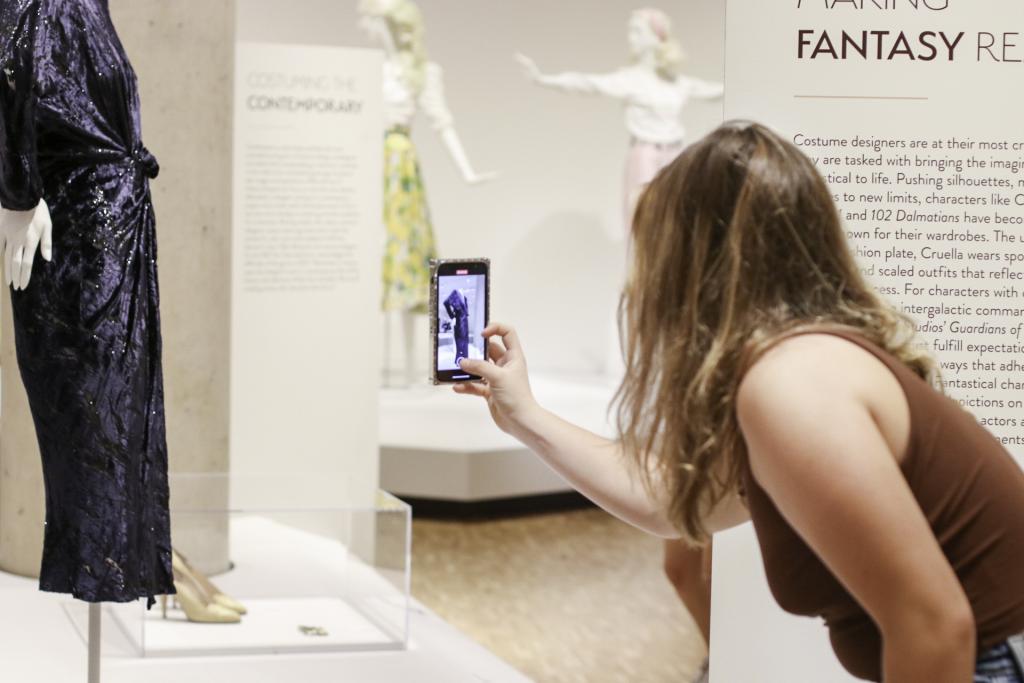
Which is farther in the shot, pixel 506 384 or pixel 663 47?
pixel 663 47

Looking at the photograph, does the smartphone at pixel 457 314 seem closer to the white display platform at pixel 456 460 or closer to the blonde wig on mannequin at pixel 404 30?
the white display platform at pixel 456 460

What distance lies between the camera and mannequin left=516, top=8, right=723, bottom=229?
7469 mm

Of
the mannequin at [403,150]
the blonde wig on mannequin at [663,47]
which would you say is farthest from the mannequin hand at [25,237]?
the blonde wig on mannequin at [663,47]

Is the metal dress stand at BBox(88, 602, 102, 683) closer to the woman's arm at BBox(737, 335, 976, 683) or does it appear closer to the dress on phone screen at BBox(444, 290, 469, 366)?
the dress on phone screen at BBox(444, 290, 469, 366)

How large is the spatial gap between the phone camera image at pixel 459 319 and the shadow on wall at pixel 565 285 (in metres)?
6.46

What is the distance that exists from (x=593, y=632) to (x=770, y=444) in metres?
3.57

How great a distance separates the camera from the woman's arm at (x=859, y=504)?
1297mm

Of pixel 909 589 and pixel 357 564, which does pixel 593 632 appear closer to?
pixel 357 564

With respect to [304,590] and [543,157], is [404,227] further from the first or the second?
[304,590]

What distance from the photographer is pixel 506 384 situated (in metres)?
1.96

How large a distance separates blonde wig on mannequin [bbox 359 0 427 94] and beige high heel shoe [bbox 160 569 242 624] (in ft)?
11.4

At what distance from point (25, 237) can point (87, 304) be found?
0.15m

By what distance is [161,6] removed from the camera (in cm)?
405

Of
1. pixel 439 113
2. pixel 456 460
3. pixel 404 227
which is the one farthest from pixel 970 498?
pixel 439 113
